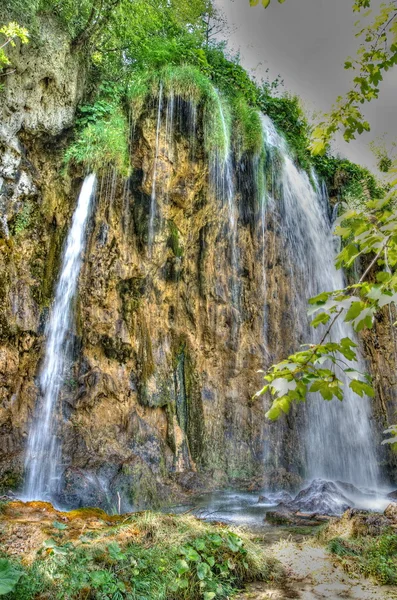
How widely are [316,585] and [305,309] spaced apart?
9726 millimetres

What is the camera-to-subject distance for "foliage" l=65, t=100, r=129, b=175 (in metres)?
9.72

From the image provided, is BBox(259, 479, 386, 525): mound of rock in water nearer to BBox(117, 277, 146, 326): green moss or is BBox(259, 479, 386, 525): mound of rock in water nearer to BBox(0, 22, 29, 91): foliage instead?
BBox(117, 277, 146, 326): green moss

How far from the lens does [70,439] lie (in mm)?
8289

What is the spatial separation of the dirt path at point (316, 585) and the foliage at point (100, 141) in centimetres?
833

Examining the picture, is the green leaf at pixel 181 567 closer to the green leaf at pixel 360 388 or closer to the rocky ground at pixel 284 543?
the rocky ground at pixel 284 543

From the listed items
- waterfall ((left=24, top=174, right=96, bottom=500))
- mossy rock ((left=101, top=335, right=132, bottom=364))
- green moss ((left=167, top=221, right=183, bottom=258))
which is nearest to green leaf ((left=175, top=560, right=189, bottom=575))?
waterfall ((left=24, top=174, right=96, bottom=500))

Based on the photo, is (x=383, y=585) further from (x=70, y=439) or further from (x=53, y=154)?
(x=53, y=154)

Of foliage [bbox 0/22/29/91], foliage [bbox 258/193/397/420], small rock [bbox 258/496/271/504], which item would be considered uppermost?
foliage [bbox 0/22/29/91]

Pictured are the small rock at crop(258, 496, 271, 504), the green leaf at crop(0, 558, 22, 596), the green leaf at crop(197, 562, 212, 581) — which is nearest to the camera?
the green leaf at crop(0, 558, 22, 596)


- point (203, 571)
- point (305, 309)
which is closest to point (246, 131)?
point (305, 309)

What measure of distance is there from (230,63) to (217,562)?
13.4 m

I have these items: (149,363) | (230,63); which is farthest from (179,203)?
(230,63)

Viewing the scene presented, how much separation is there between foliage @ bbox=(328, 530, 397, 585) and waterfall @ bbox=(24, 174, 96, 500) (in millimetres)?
4671

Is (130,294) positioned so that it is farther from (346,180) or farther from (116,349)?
(346,180)
